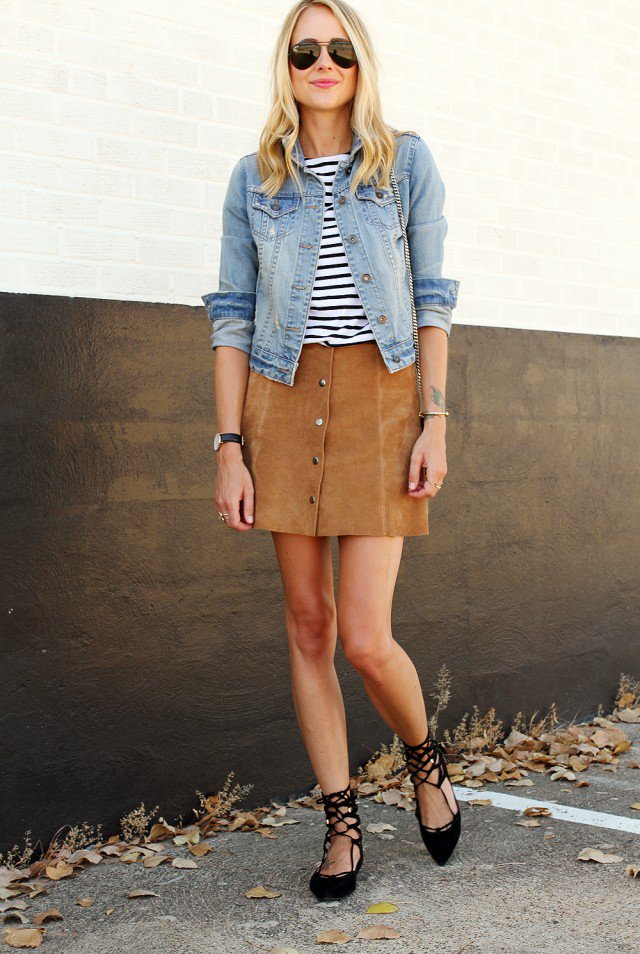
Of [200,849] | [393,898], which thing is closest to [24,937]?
[200,849]

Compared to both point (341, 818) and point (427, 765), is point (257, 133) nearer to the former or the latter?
point (427, 765)

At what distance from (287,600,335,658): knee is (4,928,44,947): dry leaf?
1.05 meters

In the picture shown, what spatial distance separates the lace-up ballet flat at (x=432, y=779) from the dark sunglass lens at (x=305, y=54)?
1.98 meters

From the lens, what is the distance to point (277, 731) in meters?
4.07

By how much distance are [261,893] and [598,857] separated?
1062 mm

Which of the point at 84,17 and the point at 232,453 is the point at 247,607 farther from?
the point at 84,17

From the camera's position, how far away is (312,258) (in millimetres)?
3045

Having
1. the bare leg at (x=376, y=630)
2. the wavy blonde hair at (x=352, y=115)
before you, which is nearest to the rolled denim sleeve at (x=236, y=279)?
the wavy blonde hair at (x=352, y=115)

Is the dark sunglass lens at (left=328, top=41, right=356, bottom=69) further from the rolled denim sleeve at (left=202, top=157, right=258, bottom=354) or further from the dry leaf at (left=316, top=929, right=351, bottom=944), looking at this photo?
the dry leaf at (left=316, top=929, right=351, bottom=944)

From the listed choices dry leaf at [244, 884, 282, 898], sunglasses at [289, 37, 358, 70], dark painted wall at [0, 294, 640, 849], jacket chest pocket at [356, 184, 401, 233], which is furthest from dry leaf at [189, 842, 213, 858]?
sunglasses at [289, 37, 358, 70]

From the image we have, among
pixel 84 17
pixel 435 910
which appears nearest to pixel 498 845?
pixel 435 910

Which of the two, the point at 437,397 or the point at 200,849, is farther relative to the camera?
the point at 200,849

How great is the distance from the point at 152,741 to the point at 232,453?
3.88 feet

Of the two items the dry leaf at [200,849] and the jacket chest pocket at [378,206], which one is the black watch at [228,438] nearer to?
the jacket chest pocket at [378,206]
